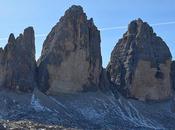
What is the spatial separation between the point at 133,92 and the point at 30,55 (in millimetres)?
30318

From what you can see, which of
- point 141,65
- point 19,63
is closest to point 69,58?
point 19,63

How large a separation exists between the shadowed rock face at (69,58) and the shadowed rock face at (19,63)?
3.87 m

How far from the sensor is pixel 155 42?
185 meters

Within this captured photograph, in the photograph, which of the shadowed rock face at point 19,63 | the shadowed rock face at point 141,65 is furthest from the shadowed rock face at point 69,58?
the shadowed rock face at point 141,65

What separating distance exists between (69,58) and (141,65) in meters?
21.9

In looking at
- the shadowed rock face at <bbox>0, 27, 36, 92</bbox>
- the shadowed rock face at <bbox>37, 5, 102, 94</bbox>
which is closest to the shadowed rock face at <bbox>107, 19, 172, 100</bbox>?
the shadowed rock face at <bbox>37, 5, 102, 94</bbox>

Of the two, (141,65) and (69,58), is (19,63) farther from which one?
(141,65)

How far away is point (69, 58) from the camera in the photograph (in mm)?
164375

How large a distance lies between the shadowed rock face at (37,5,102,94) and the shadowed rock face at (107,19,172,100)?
35.1 ft

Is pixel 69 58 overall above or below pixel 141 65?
above

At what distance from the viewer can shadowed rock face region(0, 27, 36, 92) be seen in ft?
509

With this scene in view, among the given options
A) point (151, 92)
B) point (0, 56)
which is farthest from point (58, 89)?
point (151, 92)

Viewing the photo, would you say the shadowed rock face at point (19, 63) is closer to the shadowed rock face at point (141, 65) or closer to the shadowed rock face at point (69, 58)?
the shadowed rock face at point (69, 58)

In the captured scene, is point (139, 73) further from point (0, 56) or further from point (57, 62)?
point (0, 56)
